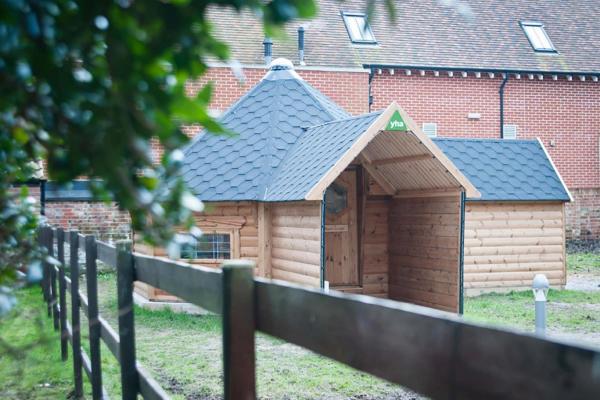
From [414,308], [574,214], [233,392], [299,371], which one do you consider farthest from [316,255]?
[574,214]

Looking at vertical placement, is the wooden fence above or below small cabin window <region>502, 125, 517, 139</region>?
below

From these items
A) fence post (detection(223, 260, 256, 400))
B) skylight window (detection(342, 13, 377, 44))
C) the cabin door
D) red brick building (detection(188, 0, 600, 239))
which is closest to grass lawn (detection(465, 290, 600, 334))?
the cabin door

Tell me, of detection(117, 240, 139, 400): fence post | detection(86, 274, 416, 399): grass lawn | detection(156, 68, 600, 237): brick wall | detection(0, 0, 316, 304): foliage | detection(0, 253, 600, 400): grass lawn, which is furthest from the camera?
detection(156, 68, 600, 237): brick wall

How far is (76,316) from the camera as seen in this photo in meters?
7.56

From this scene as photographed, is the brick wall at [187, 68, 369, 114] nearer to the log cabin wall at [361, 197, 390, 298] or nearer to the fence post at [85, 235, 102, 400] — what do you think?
the log cabin wall at [361, 197, 390, 298]

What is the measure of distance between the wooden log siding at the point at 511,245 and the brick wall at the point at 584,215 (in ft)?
36.5

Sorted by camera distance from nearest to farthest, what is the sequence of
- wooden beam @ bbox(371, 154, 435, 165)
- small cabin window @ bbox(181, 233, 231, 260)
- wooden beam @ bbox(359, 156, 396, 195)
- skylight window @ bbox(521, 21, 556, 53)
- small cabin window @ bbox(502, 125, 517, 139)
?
wooden beam @ bbox(371, 154, 435, 165), small cabin window @ bbox(181, 233, 231, 260), wooden beam @ bbox(359, 156, 396, 195), small cabin window @ bbox(502, 125, 517, 139), skylight window @ bbox(521, 21, 556, 53)

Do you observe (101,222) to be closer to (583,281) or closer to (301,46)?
(301,46)

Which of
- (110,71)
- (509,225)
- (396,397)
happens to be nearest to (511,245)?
(509,225)

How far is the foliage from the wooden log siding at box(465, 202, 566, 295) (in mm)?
14381

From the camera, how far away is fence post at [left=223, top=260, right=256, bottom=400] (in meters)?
2.76

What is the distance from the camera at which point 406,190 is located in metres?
14.7

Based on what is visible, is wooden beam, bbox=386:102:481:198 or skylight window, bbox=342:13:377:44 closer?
wooden beam, bbox=386:102:481:198

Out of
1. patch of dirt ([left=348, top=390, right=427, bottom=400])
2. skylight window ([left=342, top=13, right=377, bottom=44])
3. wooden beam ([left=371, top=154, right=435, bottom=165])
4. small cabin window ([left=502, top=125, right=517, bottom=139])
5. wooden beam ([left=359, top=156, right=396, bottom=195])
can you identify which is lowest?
patch of dirt ([left=348, top=390, right=427, bottom=400])
